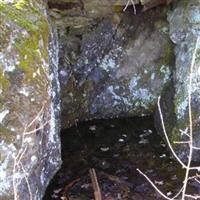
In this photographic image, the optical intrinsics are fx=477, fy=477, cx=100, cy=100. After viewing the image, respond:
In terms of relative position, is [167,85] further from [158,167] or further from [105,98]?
[158,167]

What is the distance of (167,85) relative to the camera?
7500 mm

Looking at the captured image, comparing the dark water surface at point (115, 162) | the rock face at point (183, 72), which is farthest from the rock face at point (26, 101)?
the rock face at point (183, 72)

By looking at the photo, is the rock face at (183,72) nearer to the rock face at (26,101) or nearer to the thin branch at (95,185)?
the thin branch at (95,185)

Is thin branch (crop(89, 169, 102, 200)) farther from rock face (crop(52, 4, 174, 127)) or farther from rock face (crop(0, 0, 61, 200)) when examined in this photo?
rock face (crop(52, 4, 174, 127))

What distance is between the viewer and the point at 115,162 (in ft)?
21.0

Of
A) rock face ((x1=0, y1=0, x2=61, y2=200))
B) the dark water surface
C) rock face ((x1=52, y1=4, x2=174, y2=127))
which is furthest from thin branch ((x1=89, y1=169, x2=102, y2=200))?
rock face ((x1=52, y1=4, x2=174, y2=127))

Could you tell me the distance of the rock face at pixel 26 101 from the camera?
4.59 metres

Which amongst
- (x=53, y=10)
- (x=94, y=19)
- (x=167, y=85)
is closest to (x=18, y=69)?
(x=53, y=10)

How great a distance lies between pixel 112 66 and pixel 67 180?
232cm

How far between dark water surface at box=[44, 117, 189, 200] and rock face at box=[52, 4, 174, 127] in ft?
0.95

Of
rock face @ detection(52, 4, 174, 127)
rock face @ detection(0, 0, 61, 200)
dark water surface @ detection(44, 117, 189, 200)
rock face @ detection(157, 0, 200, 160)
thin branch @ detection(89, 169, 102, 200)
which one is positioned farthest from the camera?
rock face @ detection(52, 4, 174, 127)

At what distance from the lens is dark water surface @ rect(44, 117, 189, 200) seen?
579 cm

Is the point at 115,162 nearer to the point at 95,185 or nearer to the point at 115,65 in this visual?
the point at 95,185

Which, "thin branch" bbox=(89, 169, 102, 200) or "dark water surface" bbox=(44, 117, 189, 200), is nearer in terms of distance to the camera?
"thin branch" bbox=(89, 169, 102, 200)
